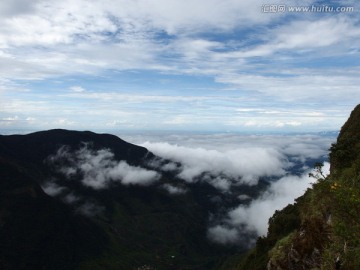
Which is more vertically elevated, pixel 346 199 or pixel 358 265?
pixel 346 199

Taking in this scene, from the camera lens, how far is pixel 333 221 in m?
35.2

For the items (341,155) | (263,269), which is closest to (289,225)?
(263,269)

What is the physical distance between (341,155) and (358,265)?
36094mm

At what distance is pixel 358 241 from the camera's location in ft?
77.5

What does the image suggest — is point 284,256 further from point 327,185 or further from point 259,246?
point 259,246

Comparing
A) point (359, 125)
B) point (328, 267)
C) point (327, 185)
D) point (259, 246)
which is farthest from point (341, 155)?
point (259, 246)

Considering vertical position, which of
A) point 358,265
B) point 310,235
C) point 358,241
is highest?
point 358,241

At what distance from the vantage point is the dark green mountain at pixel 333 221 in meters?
24.5

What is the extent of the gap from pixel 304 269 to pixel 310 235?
4.30 metres

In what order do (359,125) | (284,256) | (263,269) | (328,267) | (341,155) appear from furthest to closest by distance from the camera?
(263,269) → (359,125) → (341,155) → (284,256) → (328,267)

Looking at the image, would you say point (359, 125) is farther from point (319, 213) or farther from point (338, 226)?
point (338, 226)

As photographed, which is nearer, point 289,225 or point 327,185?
point 327,185

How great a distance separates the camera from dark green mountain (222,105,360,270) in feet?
80.3

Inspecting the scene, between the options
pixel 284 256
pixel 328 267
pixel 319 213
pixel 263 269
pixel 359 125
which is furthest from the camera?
pixel 263 269
